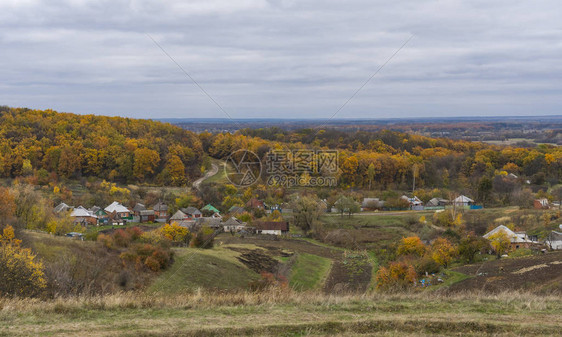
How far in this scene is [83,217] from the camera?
49.8 metres

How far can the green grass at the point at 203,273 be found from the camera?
23.4 metres

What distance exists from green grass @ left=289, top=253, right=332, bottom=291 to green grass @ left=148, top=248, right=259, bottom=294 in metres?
2.78

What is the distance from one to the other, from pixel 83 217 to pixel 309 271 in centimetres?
2889

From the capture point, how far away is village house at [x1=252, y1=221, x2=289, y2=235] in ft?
151

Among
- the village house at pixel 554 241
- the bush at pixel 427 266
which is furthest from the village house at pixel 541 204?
the bush at pixel 427 266

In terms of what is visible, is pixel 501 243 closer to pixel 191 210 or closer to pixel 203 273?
pixel 203 273

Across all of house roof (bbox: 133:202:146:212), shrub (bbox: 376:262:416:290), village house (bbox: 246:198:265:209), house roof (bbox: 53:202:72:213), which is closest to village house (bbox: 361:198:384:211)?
village house (bbox: 246:198:265:209)

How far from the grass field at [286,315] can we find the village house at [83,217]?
41736 millimetres

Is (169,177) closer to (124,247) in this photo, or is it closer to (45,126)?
(45,126)

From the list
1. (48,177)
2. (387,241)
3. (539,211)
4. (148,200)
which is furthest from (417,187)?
(48,177)

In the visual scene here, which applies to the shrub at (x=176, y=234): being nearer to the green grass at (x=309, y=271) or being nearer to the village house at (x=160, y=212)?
the green grass at (x=309, y=271)

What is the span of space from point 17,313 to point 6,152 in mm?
70095

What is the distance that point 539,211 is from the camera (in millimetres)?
47219

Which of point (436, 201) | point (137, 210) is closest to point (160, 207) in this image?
point (137, 210)
